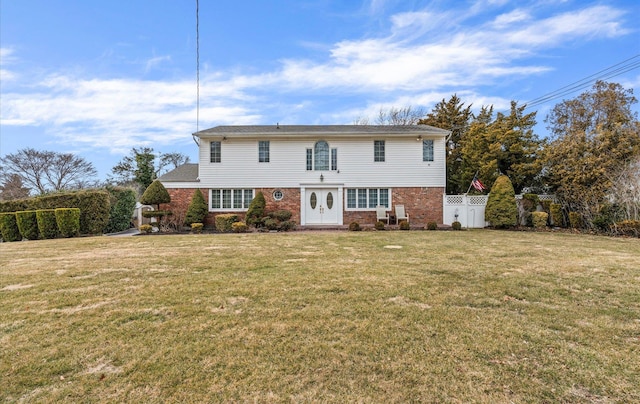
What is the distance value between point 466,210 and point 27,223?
21038mm

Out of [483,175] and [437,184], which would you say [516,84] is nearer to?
[483,175]

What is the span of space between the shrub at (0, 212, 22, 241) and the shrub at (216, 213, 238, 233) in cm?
858

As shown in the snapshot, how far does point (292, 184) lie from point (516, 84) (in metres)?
15.2

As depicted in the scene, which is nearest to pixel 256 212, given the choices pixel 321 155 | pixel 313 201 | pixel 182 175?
pixel 313 201

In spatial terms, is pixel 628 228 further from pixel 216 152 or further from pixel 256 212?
pixel 216 152

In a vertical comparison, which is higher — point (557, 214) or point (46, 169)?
point (46, 169)

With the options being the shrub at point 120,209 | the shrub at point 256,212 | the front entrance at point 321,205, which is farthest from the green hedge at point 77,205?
the front entrance at point 321,205

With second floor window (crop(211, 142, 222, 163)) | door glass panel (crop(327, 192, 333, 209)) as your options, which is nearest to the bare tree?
second floor window (crop(211, 142, 222, 163))

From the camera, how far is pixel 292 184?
16.7 m

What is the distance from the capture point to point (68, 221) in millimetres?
13312

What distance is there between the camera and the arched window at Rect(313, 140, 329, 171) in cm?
1688

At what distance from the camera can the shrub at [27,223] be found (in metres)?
13.2

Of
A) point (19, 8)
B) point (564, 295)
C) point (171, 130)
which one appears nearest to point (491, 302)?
point (564, 295)

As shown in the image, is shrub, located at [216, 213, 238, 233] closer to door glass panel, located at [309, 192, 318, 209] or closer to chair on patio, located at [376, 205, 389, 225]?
door glass panel, located at [309, 192, 318, 209]
